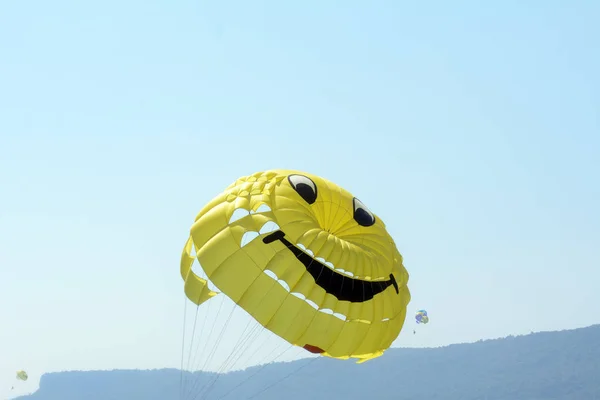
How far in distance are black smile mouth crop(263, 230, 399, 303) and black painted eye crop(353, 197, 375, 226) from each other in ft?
8.14

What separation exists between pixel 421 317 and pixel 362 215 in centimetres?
3733

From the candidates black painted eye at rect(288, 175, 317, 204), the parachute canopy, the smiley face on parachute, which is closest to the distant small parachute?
the parachute canopy

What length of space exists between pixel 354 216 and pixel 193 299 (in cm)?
623

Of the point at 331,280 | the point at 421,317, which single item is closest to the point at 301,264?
the point at 331,280

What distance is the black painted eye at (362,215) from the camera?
30594 millimetres

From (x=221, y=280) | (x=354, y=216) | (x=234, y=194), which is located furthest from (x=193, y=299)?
(x=354, y=216)

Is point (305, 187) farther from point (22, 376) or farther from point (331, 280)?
point (22, 376)

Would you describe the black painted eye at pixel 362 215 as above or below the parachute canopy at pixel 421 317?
below

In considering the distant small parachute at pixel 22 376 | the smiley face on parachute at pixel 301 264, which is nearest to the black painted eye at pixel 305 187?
the smiley face on parachute at pixel 301 264

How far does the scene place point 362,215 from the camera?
30734 mm

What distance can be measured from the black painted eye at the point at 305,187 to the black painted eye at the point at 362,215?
174 cm

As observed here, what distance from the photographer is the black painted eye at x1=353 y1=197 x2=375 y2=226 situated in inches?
1204

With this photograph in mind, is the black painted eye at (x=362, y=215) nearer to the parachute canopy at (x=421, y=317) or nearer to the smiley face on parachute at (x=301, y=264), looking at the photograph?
the smiley face on parachute at (x=301, y=264)

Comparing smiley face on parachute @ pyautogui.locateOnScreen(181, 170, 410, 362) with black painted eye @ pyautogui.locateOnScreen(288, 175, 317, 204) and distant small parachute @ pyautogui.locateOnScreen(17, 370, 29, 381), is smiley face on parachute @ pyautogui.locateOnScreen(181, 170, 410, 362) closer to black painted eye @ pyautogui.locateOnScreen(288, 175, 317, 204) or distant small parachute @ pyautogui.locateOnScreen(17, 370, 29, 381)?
black painted eye @ pyautogui.locateOnScreen(288, 175, 317, 204)
